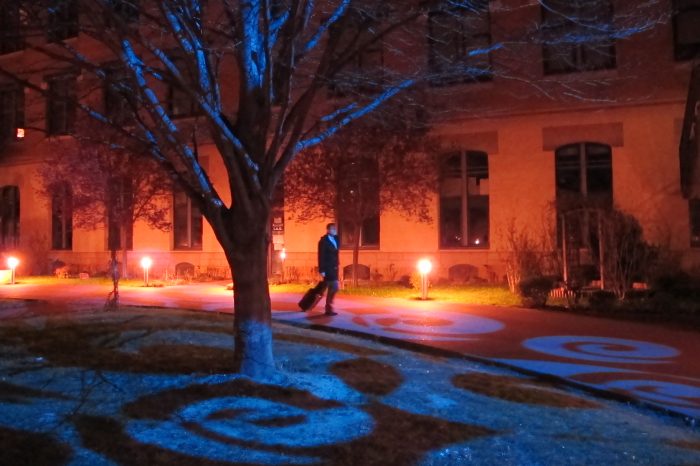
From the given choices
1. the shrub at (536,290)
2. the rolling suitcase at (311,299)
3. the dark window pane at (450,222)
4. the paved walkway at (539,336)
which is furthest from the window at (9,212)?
the shrub at (536,290)

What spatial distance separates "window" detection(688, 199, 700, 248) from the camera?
1709cm

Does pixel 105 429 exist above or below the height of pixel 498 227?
below

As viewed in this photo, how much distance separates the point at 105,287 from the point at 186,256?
201 inches

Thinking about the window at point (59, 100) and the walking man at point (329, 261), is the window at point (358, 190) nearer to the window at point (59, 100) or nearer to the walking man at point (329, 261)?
the walking man at point (329, 261)

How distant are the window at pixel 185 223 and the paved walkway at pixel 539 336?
28.6 ft

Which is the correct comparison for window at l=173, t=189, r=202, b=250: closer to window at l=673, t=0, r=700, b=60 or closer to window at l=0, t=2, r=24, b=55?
window at l=0, t=2, r=24, b=55

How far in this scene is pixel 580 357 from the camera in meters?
8.83

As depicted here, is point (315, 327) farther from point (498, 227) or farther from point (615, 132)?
point (615, 132)

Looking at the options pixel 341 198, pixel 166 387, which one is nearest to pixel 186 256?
pixel 341 198

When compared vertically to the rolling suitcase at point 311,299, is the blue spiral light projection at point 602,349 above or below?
below

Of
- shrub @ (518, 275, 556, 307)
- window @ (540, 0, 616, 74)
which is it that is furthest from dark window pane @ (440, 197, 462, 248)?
shrub @ (518, 275, 556, 307)

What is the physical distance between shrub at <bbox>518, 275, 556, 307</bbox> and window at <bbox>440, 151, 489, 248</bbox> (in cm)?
599

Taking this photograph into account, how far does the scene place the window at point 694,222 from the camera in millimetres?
17094

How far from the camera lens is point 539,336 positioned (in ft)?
34.0
